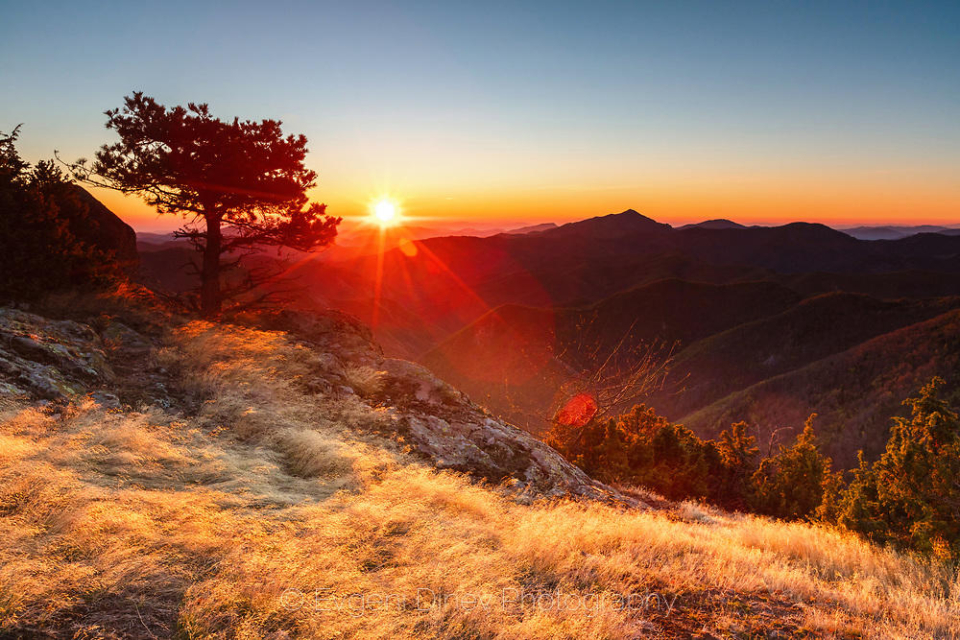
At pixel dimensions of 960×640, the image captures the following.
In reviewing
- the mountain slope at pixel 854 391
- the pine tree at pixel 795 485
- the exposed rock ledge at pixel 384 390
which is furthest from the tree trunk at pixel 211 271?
the mountain slope at pixel 854 391

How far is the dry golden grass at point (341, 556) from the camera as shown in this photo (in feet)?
11.3

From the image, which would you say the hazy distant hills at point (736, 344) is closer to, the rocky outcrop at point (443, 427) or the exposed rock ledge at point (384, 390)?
the rocky outcrop at point (443, 427)

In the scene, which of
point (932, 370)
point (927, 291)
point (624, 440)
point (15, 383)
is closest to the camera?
point (15, 383)

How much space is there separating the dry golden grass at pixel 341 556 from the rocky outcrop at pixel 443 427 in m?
1.07

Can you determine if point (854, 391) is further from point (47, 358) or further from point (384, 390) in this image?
point (47, 358)

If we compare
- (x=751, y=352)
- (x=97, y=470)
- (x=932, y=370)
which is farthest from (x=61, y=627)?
(x=751, y=352)

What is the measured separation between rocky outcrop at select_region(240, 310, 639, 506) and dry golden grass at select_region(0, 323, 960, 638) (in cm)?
107

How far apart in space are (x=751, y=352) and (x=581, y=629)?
104m

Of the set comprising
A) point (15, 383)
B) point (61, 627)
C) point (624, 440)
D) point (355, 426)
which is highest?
point (15, 383)

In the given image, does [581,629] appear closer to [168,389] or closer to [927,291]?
[168,389]

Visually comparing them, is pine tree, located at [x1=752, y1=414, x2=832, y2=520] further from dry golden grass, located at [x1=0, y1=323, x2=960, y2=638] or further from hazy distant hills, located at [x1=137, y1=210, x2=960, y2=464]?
dry golden grass, located at [x1=0, y1=323, x2=960, y2=638]

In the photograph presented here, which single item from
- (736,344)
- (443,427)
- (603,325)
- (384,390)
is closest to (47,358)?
(384,390)

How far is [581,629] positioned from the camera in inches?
147

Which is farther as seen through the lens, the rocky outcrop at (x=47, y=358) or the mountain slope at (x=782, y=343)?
the mountain slope at (x=782, y=343)
